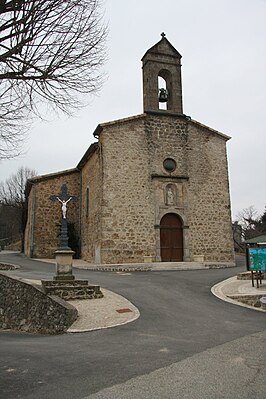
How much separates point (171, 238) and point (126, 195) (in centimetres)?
315

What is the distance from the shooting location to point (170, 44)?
19531 mm

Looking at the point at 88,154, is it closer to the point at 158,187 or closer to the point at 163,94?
the point at 158,187

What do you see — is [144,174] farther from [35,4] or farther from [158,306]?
[35,4]

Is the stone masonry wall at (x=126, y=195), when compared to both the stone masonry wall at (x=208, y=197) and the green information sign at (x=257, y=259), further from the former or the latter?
the green information sign at (x=257, y=259)

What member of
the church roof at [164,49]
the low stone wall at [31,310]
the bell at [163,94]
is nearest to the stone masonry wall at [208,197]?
the bell at [163,94]

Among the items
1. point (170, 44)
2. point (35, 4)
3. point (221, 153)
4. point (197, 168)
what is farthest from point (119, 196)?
point (35, 4)

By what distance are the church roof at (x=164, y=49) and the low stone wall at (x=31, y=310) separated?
1357 cm

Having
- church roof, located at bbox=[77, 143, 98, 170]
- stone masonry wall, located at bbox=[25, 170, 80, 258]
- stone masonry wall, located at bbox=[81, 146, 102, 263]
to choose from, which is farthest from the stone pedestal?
stone masonry wall, located at bbox=[25, 170, 80, 258]

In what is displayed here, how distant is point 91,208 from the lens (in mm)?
19812

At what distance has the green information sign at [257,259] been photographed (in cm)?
1071

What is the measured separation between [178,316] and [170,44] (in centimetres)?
1582

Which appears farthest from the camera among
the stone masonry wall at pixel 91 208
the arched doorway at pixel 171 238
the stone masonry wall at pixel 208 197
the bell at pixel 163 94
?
the bell at pixel 163 94

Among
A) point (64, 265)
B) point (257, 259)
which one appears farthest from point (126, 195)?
point (257, 259)

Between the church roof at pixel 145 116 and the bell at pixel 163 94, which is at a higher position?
the bell at pixel 163 94
